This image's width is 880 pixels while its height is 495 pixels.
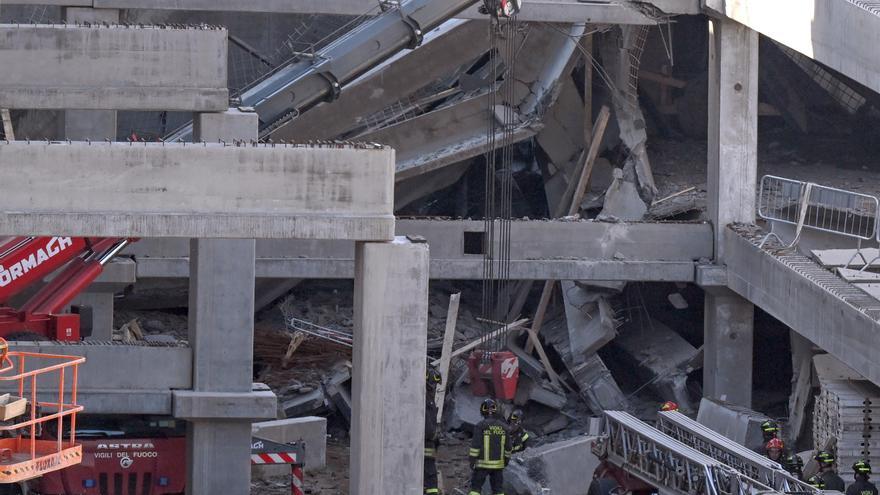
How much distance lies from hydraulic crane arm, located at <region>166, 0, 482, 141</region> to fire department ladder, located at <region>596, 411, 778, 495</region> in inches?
270

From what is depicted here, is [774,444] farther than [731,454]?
Yes

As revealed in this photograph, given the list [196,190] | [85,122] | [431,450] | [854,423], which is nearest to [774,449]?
[854,423]

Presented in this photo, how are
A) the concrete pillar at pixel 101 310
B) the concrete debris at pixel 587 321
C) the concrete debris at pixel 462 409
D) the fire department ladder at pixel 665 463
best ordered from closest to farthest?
1. the fire department ladder at pixel 665 463
2. the concrete pillar at pixel 101 310
3. the concrete debris at pixel 462 409
4. the concrete debris at pixel 587 321

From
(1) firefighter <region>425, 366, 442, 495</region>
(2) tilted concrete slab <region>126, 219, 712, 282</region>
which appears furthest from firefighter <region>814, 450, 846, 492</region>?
(2) tilted concrete slab <region>126, 219, 712, 282</region>

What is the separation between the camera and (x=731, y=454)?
19.0 metres

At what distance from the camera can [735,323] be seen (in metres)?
25.6

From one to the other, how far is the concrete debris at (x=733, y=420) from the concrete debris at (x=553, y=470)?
1929 mm

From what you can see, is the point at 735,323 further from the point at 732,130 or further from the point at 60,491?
the point at 60,491

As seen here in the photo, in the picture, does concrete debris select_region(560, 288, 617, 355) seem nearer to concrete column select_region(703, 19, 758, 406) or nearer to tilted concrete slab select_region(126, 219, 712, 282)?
tilted concrete slab select_region(126, 219, 712, 282)

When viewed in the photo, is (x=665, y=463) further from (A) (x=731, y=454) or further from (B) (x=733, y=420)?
(B) (x=733, y=420)

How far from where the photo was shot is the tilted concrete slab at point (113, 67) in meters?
19.7

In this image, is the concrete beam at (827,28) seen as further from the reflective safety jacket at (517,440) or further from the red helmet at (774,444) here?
the reflective safety jacket at (517,440)

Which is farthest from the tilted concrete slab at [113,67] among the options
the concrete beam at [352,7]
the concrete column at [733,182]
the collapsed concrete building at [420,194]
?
the concrete column at [733,182]

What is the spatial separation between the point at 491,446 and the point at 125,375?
443cm
